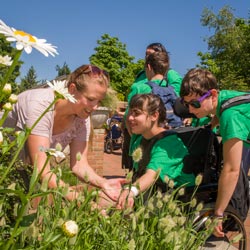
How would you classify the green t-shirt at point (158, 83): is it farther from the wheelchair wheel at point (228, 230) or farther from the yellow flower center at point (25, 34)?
the yellow flower center at point (25, 34)

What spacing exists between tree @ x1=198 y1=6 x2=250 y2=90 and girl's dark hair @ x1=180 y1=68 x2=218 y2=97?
24093 mm

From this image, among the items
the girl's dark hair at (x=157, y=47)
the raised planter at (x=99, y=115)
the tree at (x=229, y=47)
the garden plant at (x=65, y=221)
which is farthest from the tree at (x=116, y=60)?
the garden plant at (x=65, y=221)

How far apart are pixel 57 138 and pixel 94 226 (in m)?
1.22

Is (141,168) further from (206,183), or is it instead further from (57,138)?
(57,138)

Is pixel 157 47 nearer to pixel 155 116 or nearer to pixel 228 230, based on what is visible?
pixel 155 116

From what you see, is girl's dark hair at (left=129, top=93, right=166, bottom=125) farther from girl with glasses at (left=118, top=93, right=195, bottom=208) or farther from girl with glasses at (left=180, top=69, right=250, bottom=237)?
girl with glasses at (left=180, top=69, right=250, bottom=237)

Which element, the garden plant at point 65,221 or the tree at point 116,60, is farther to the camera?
the tree at point 116,60

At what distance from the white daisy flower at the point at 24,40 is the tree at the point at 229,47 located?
26.1m

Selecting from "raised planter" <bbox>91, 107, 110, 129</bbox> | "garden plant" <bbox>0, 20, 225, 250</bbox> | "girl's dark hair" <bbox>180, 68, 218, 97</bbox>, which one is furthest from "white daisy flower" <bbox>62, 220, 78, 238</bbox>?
"raised planter" <bbox>91, 107, 110, 129</bbox>

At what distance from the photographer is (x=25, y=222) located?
3.60 feet

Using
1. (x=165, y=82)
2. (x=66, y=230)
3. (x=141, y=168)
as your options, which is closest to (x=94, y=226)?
(x=66, y=230)

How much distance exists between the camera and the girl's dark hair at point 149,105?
3.12 metres

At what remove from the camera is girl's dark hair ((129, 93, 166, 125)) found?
10.2 ft

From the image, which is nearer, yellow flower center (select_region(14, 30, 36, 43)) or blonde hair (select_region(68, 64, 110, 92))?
yellow flower center (select_region(14, 30, 36, 43))
